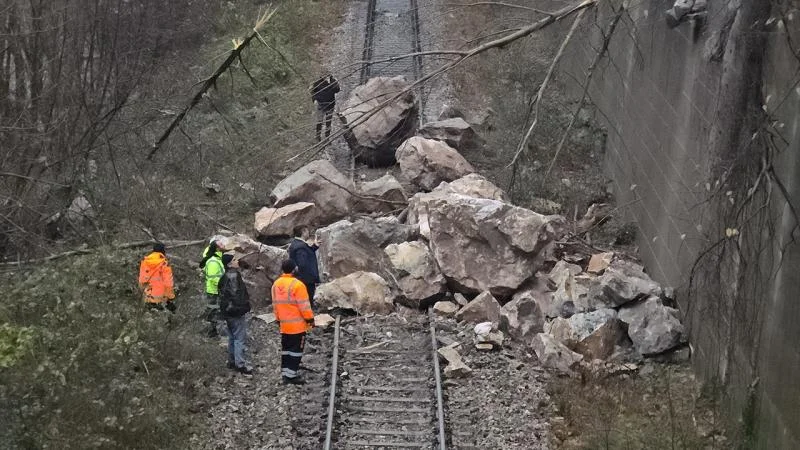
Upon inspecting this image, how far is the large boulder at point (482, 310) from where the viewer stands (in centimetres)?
1339

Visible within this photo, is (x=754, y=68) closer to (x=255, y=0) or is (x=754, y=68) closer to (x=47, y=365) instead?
(x=47, y=365)

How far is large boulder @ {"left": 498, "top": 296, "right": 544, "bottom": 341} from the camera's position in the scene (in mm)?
12953

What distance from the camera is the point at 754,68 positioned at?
9.88 metres

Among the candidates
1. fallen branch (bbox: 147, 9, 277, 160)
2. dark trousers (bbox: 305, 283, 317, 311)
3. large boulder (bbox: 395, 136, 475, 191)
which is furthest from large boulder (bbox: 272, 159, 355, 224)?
fallen branch (bbox: 147, 9, 277, 160)

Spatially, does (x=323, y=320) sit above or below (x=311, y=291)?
below

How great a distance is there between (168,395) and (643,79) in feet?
31.5

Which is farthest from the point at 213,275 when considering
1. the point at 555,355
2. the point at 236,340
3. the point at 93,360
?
the point at 555,355

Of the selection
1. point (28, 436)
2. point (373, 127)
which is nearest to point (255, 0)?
point (373, 127)

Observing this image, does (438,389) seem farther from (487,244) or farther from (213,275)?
(487,244)

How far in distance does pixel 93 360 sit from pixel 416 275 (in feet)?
16.7

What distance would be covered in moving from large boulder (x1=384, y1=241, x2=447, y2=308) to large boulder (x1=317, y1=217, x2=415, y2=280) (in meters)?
0.19

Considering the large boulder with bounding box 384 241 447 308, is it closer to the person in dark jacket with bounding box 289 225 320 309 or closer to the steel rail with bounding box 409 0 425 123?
the person in dark jacket with bounding box 289 225 320 309

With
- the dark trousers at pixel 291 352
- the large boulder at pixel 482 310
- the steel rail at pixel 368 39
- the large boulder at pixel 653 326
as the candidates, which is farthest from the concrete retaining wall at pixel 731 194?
the steel rail at pixel 368 39

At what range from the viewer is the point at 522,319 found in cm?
1302
